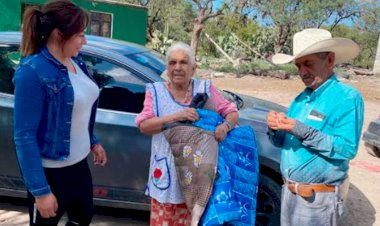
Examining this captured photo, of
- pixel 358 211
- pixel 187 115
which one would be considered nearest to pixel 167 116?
pixel 187 115

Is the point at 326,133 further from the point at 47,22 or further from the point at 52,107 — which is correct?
the point at 47,22

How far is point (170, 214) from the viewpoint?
8.91 ft

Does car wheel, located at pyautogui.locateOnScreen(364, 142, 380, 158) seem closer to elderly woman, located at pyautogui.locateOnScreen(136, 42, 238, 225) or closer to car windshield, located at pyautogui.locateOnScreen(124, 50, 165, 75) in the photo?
car windshield, located at pyautogui.locateOnScreen(124, 50, 165, 75)

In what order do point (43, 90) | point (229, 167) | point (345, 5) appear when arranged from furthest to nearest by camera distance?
point (345, 5) → point (229, 167) → point (43, 90)

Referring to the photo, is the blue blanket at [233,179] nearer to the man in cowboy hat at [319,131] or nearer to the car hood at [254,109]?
the man in cowboy hat at [319,131]

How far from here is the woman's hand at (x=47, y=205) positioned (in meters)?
2.04

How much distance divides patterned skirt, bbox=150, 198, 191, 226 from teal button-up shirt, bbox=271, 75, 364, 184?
76 centimetres

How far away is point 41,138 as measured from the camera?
208cm

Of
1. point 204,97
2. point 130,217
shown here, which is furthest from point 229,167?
point 130,217

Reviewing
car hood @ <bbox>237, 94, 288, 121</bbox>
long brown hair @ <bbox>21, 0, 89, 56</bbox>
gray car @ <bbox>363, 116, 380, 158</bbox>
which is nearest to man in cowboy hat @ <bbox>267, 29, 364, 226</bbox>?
long brown hair @ <bbox>21, 0, 89, 56</bbox>

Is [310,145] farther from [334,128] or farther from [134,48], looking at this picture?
[134,48]

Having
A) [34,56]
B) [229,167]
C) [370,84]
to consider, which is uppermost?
[34,56]

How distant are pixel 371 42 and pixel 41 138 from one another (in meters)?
34.4

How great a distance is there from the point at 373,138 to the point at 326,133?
4.62 metres
